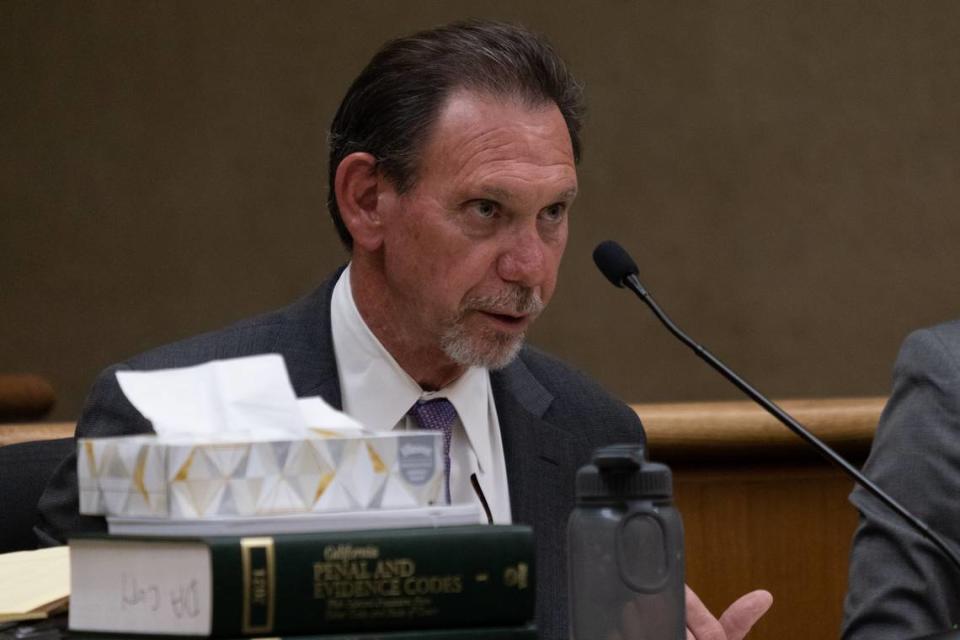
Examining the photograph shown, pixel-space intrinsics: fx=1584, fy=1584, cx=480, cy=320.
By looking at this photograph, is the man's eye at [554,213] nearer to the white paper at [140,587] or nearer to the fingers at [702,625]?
the fingers at [702,625]

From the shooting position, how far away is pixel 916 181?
5.34 m

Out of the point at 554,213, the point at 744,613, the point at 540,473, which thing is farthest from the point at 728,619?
the point at 554,213

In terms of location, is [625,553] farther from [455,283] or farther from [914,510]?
[455,283]

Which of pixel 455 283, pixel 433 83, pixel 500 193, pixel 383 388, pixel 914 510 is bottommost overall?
pixel 914 510

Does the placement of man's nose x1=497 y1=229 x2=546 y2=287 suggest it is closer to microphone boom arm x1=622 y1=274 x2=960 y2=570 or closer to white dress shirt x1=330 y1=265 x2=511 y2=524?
white dress shirt x1=330 y1=265 x2=511 y2=524

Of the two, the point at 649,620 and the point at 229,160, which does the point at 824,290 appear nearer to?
the point at 229,160

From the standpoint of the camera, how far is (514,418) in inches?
90.6

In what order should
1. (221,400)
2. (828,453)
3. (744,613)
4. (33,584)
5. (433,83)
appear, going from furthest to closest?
(433,83), (744,613), (828,453), (33,584), (221,400)

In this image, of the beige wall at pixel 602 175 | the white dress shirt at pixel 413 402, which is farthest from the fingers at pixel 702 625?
the beige wall at pixel 602 175

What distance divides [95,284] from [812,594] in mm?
2972

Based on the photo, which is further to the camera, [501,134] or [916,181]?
[916,181]

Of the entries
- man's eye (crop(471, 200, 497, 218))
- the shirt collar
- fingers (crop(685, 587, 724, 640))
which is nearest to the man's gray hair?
man's eye (crop(471, 200, 497, 218))

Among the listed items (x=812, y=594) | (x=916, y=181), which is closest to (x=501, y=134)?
(x=812, y=594)

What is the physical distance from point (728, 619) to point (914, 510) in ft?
1.24
